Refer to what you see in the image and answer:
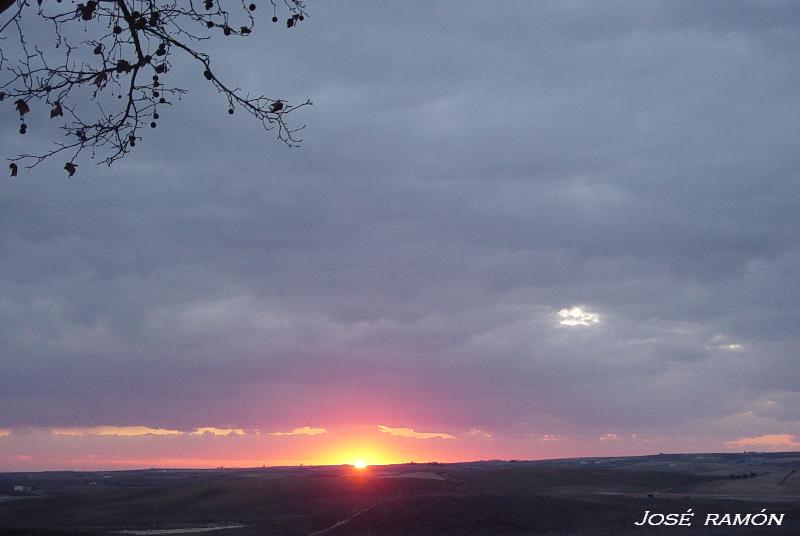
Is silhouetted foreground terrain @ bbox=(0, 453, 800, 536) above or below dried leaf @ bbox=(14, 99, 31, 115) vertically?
below

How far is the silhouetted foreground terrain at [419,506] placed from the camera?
78.1m

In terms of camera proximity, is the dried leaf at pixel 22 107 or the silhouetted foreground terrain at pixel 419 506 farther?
the silhouetted foreground terrain at pixel 419 506

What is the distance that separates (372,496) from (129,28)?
109 m

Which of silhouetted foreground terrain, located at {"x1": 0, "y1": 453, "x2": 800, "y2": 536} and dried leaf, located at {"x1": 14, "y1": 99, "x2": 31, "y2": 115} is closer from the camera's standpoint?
dried leaf, located at {"x1": 14, "y1": 99, "x2": 31, "y2": 115}

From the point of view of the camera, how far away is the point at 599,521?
264 ft

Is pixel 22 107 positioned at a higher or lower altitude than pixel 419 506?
higher

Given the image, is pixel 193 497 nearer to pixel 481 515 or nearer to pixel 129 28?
pixel 481 515

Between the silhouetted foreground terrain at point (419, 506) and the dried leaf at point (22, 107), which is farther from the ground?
the dried leaf at point (22, 107)

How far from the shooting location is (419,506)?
8681cm

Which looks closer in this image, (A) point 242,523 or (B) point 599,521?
(B) point 599,521

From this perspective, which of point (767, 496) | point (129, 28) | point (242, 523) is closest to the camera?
point (129, 28)

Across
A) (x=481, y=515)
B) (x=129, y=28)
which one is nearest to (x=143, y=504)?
(x=481, y=515)

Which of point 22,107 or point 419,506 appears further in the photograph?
point 419,506

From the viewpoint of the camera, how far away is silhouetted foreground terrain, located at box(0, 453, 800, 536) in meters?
78.1
